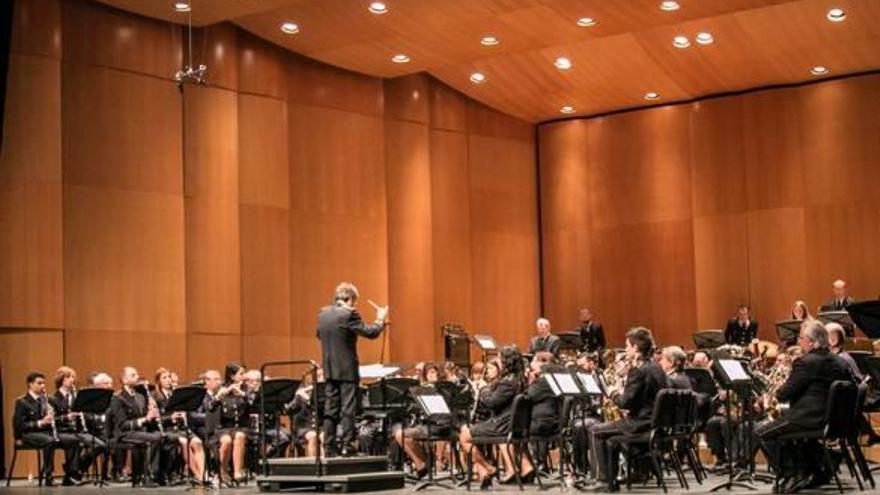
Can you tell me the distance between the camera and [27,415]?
14617 millimetres

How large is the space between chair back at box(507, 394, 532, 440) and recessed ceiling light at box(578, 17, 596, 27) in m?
7.82

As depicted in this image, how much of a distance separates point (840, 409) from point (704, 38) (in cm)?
1045

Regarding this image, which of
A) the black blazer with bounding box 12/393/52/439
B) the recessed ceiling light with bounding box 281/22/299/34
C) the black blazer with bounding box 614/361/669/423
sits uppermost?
the recessed ceiling light with bounding box 281/22/299/34

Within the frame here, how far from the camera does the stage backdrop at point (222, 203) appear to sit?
53.1 feet

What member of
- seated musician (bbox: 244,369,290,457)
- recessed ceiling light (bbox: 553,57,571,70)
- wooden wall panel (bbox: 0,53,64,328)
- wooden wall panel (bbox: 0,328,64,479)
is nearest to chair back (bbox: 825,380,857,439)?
seated musician (bbox: 244,369,290,457)

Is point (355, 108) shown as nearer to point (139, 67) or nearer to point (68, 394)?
point (139, 67)

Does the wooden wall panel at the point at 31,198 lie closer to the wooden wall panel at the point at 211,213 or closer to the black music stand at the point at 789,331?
the wooden wall panel at the point at 211,213

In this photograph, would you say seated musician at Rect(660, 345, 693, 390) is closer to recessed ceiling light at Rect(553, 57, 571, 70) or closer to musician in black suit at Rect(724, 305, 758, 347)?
musician in black suit at Rect(724, 305, 758, 347)

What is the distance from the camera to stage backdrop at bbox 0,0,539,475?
1619 centimetres

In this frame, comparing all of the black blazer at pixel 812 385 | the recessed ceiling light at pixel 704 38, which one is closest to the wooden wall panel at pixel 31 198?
the recessed ceiling light at pixel 704 38

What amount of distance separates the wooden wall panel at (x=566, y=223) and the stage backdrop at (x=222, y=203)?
2.52ft

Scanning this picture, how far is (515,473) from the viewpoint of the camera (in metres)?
12.4

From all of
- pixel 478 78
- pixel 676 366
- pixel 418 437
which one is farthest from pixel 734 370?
pixel 478 78

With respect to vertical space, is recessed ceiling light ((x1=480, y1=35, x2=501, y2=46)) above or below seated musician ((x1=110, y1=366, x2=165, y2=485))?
above
